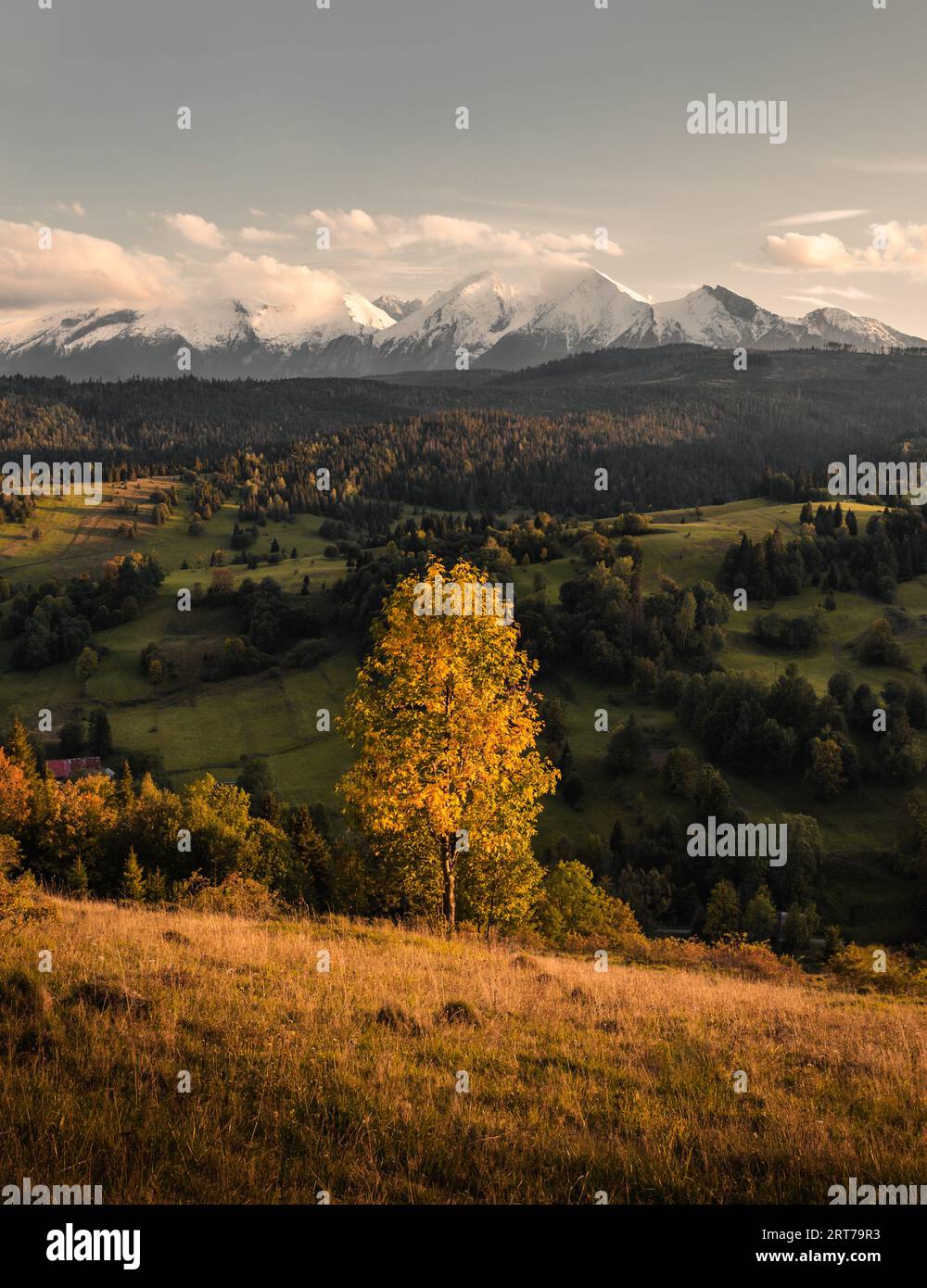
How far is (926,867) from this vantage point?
9900 centimetres

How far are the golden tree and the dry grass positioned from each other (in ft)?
35.0

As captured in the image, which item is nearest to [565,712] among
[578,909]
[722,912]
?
[722,912]

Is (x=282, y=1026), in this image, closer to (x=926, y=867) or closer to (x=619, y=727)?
(x=926, y=867)

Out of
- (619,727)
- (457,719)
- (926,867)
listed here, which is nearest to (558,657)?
(619,727)

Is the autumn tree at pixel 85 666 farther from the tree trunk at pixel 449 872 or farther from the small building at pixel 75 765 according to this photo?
the tree trunk at pixel 449 872

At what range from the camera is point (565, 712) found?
489 ft

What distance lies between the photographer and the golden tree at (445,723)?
2748 cm

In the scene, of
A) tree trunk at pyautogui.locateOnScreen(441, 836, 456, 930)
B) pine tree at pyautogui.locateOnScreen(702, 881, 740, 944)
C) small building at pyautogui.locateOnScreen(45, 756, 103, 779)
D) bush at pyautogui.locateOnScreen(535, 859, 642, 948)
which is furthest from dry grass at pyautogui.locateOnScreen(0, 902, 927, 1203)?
small building at pyautogui.locateOnScreen(45, 756, 103, 779)

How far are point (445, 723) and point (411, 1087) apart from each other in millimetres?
17755

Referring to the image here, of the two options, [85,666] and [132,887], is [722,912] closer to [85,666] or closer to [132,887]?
[132,887]

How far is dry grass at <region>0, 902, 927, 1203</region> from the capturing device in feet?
26.5

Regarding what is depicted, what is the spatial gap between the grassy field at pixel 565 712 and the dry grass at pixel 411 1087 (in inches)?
3934
